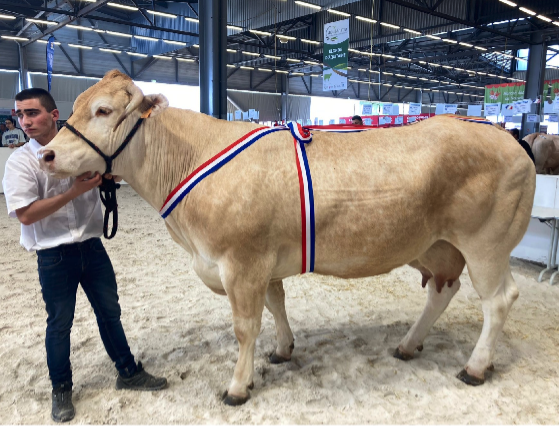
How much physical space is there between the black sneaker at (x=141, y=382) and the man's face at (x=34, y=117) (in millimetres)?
1546

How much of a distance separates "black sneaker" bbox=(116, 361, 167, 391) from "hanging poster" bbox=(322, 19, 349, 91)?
23.0 feet

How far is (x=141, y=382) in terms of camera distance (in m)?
2.70

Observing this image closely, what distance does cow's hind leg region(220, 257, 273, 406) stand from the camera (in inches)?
93.6

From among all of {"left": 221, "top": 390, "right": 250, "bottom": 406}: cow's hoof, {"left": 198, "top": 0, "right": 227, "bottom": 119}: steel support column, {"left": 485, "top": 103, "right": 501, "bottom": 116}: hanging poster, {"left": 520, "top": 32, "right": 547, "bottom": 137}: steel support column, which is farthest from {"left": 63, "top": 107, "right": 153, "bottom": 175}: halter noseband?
{"left": 520, "top": 32, "right": 547, "bottom": 137}: steel support column

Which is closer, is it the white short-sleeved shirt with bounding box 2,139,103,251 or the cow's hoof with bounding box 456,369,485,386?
the white short-sleeved shirt with bounding box 2,139,103,251

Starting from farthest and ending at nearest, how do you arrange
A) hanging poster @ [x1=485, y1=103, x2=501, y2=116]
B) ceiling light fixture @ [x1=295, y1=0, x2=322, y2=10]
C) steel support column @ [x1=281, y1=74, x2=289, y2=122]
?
steel support column @ [x1=281, y1=74, x2=289, y2=122] < hanging poster @ [x1=485, y1=103, x2=501, y2=116] < ceiling light fixture @ [x1=295, y1=0, x2=322, y2=10]

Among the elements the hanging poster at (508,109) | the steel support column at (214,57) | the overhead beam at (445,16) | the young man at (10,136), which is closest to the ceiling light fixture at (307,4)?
the overhead beam at (445,16)

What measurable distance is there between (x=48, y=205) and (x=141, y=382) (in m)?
1.27

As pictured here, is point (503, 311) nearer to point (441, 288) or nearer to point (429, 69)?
point (441, 288)

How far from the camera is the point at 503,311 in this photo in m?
2.77

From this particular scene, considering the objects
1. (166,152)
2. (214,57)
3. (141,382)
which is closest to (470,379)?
(141,382)

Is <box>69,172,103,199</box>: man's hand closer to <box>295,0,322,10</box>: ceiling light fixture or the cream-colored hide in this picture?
the cream-colored hide

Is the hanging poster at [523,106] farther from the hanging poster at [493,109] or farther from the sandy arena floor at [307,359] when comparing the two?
the sandy arena floor at [307,359]

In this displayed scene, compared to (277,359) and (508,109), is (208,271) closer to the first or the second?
(277,359)
